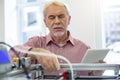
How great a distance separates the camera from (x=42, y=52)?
2.98 feet

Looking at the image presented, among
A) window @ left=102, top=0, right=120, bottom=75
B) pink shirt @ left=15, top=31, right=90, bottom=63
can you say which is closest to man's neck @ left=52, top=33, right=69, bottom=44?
pink shirt @ left=15, top=31, right=90, bottom=63

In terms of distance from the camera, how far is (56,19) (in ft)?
5.53

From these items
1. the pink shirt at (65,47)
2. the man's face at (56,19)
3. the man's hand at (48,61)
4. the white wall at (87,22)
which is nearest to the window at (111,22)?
the white wall at (87,22)

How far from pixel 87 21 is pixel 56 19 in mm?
2118

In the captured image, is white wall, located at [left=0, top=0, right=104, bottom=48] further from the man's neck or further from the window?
the man's neck

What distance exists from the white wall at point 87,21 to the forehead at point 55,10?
2063mm

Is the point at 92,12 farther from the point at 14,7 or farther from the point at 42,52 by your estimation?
the point at 42,52

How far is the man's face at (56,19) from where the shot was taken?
167 centimetres

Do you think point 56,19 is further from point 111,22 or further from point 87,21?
point 111,22

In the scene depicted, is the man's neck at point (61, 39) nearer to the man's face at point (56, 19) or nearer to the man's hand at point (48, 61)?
the man's face at point (56, 19)

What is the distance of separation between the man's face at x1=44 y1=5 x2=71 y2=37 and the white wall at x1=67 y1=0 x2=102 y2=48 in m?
2.03

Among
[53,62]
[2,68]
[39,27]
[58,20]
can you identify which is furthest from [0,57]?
[39,27]

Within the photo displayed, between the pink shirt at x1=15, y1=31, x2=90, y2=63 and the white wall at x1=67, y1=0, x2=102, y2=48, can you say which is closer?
the pink shirt at x1=15, y1=31, x2=90, y2=63

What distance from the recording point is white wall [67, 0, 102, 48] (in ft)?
12.2
